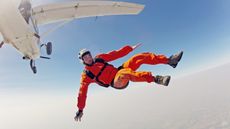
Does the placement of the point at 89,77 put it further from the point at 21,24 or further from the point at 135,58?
the point at 21,24

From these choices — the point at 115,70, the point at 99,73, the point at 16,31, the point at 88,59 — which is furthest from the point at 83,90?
the point at 16,31

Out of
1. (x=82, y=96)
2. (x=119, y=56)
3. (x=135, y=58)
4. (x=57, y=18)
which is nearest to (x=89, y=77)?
(x=82, y=96)

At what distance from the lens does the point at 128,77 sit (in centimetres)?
643

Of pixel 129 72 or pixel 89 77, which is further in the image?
pixel 89 77

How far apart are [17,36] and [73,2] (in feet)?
16.5

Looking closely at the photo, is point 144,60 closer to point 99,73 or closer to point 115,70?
point 115,70

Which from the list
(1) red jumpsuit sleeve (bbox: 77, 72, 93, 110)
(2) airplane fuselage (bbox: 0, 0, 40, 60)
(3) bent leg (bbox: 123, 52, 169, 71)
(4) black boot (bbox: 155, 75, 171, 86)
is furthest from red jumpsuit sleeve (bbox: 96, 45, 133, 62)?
(2) airplane fuselage (bbox: 0, 0, 40, 60)

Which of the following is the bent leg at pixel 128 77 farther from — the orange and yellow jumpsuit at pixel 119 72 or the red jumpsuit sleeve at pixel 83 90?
the red jumpsuit sleeve at pixel 83 90

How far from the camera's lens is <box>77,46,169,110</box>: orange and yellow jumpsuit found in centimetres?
625

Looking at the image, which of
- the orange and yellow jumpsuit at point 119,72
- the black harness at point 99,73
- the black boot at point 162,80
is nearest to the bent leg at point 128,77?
the orange and yellow jumpsuit at point 119,72

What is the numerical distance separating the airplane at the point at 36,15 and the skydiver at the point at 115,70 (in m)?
3.15

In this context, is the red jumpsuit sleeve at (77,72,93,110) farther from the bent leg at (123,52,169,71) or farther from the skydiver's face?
the bent leg at (123,52,169,71)

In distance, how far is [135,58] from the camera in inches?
272

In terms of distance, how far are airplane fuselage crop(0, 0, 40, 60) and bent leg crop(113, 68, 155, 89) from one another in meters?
4.41
